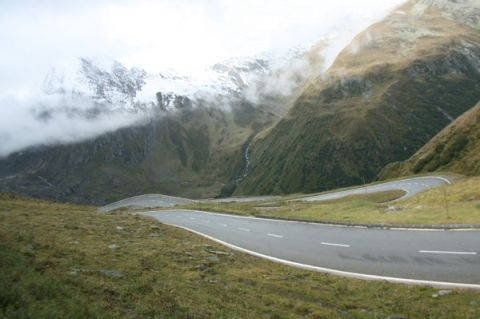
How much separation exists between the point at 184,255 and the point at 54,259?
19.5 feet

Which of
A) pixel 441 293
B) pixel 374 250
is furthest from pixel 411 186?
pixel 441 293

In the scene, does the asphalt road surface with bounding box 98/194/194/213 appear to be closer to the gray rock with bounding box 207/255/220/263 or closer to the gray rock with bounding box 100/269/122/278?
the gray rock with bounding box 207/255/220/263

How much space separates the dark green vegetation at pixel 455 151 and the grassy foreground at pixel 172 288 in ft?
272

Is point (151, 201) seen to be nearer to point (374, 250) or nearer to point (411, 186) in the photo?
point (411, 186)

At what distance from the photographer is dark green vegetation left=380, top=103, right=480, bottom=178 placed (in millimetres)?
95688


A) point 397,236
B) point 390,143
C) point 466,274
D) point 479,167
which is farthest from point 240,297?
point 390,143

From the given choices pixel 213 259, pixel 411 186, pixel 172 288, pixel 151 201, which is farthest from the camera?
pixel 151 201

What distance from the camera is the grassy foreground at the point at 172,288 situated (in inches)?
415

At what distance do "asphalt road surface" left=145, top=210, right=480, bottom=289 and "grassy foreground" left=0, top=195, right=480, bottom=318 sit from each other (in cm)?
137

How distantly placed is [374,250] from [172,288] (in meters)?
10.1

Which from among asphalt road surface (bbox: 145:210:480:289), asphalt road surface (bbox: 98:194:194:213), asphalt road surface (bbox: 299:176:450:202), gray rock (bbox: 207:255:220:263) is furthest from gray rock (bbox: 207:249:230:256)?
asphalt road surface (bbox: 98:194:194:213)

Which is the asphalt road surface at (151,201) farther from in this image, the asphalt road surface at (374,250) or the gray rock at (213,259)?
the gray rock at (213,259)

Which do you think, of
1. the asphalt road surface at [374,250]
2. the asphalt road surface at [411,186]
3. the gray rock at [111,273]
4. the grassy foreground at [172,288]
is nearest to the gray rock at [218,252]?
the grassy foreground at [172,288]

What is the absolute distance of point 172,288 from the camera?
13.4 metres
